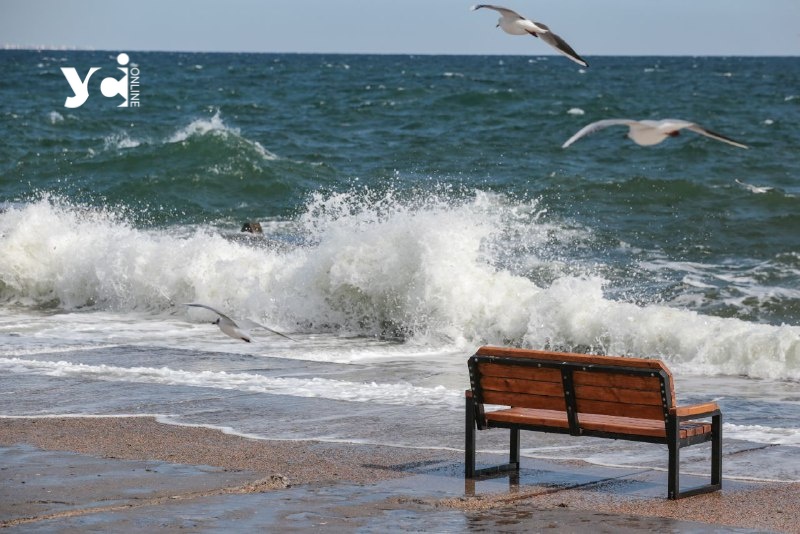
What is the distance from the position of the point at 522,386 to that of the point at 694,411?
0.97m

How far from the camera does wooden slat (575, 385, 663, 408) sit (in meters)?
7.13

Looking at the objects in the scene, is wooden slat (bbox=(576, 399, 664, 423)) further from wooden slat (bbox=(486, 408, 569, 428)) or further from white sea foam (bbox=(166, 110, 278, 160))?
white sea foam (bbox=(166, 110, 278, 160))

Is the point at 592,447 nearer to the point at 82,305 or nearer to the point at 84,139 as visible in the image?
the point at 82,305

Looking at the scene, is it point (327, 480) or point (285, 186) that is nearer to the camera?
point (327, 480)

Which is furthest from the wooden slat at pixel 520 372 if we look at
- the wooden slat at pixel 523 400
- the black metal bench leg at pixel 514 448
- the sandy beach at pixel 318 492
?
the sandy beach at pixel 318 492

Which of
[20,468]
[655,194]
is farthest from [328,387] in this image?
[655,194]

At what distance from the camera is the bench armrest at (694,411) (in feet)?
23.2

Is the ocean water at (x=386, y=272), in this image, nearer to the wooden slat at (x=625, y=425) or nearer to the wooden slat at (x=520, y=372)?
the wooden slat at (x=625, y=425)

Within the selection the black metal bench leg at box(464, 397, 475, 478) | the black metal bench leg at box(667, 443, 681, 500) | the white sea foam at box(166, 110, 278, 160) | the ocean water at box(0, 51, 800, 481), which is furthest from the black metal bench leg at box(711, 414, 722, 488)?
the white sea foam at box(166, 110, 278, 160)

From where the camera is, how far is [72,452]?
8.09 metres

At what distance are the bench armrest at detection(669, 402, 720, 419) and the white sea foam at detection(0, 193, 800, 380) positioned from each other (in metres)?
5.02

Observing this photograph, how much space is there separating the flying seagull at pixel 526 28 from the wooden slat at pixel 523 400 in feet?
6.69

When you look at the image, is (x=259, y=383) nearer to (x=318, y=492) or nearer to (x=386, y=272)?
(x=318, y=492)

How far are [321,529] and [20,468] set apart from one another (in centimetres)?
224
